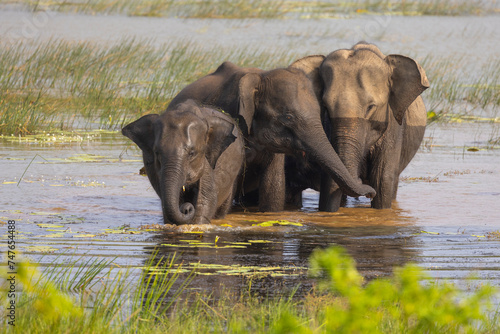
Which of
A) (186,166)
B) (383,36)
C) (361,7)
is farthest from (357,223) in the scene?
(361,7)

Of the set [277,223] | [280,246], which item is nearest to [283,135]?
[277,223]

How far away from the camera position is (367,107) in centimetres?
1038

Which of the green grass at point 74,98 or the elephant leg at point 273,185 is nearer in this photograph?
the elephant leg at point 273,185

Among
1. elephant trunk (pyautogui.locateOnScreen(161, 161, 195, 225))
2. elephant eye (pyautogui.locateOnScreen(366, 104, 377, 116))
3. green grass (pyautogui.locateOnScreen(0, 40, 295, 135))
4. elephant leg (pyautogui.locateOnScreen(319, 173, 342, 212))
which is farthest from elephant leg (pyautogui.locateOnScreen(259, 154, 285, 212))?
green grass (pyautogui.locateOnScreen(0, 40, 295, 135))

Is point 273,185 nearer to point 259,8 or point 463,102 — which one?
point 463,102

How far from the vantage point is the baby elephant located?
27.8 ft

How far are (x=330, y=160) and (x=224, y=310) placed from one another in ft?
13.5

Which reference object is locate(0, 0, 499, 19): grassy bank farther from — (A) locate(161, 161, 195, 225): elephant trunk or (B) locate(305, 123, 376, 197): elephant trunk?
(A) locate(161, 161, 195, 225): elephant trunk

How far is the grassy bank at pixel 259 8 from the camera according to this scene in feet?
139

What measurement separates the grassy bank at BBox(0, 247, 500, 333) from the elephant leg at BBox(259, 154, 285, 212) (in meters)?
3.41

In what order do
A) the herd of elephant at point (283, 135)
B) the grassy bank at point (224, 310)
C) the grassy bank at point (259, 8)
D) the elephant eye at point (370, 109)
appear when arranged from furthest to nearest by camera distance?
the grassy bank at point (259, 8), the elephant eye at point (370, 109), the herd of elephant at point (283, 135), the grassy bank at point (224, 310)

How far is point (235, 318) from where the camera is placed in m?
5.41

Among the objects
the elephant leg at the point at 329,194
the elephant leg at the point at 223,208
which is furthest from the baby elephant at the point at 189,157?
the elephant leg at the point at 329,194

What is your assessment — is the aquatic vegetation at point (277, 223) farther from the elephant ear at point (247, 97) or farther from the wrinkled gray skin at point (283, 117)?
the elephant ear at point (247, 97)
